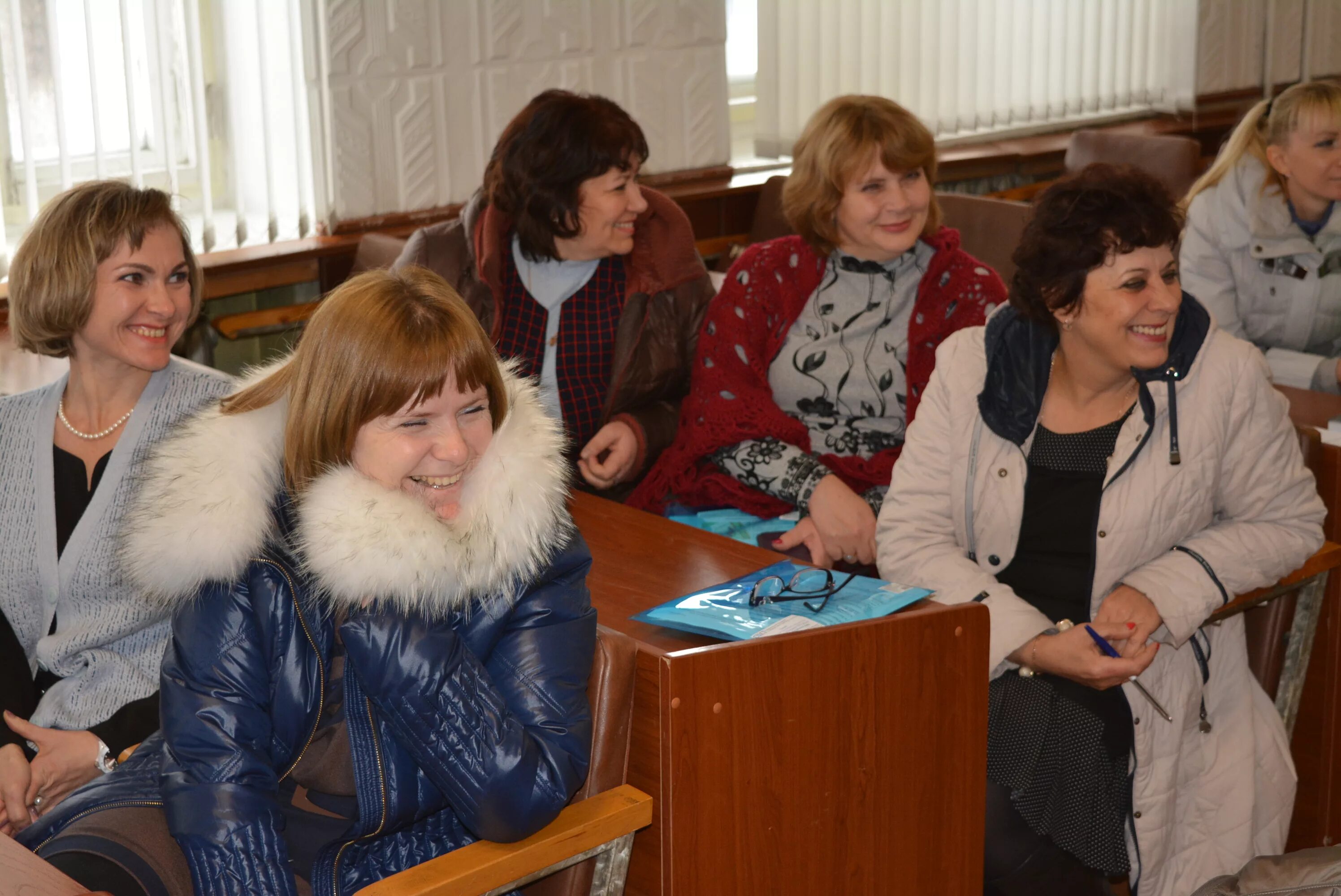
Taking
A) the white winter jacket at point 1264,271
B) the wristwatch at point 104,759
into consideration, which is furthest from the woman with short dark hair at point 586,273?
the white winter jacket at point 1264,271

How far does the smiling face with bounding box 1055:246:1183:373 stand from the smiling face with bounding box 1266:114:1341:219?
4.27ft

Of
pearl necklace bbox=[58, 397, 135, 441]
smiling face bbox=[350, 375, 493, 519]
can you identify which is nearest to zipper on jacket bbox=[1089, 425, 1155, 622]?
smiling face bbox=[350, 375, 493, 519]

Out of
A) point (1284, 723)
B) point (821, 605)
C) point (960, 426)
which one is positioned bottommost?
point (1284, 723)

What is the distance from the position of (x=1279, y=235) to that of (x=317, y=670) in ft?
8.35

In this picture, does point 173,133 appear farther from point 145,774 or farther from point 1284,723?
point 1284,723

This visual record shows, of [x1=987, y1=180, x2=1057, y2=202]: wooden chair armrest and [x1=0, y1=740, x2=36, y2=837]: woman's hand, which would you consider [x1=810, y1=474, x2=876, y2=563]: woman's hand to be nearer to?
[x1=0, y1=740, x2=36, y2=837]: woman's hand

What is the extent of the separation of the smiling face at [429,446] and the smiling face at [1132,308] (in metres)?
0.99

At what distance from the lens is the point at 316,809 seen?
5.36 ft

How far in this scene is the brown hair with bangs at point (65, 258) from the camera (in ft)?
6.78

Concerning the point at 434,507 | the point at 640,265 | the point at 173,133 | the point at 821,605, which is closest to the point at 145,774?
the point at 434,507

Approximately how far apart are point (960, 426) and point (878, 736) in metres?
0.60

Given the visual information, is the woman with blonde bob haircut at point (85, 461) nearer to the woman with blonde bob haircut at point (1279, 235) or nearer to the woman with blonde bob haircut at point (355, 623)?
the woman with blonde bob haircut at point (355, 623)

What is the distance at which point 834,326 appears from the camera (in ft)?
8.74

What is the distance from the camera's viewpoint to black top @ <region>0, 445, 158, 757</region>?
75.2 inches
